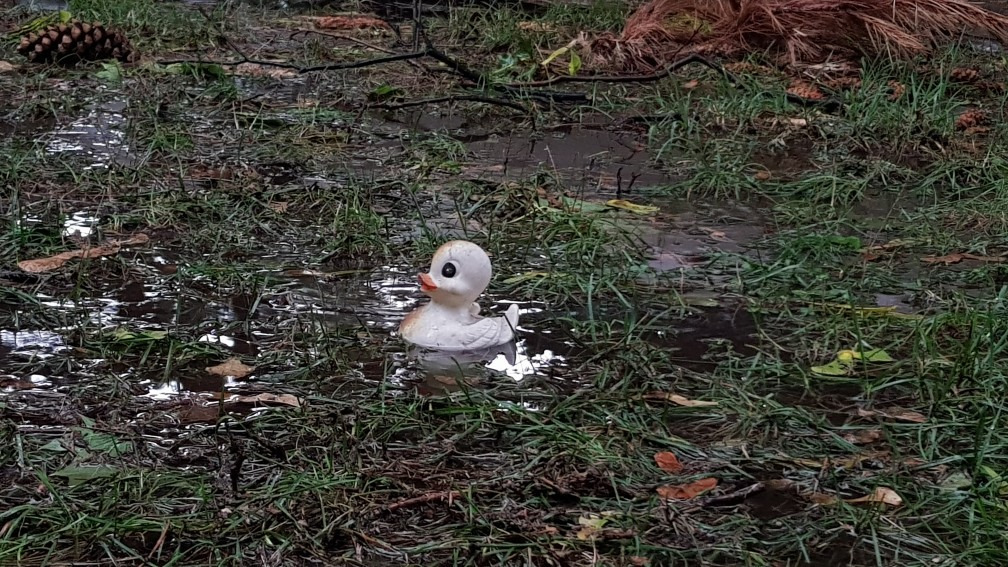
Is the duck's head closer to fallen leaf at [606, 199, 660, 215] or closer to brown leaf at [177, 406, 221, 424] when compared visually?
brown leaf at [177, 406, 221, 424]

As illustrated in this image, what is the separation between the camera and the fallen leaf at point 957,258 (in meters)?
4.41

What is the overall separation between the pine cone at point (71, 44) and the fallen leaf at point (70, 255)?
3.37 meters

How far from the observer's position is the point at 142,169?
504 centimetres

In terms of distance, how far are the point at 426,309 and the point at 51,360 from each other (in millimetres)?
1086

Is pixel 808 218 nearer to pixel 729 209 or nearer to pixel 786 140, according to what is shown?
pixel 729 209

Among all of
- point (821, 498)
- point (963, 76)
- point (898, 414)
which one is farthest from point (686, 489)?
point (963, 76)

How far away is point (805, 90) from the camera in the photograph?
6930mm

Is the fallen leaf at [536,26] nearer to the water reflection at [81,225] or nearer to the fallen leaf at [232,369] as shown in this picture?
the water reflection at [81,225]

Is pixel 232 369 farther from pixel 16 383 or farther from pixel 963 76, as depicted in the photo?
pixel 963 76

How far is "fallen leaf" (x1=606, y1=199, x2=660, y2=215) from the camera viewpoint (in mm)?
4938

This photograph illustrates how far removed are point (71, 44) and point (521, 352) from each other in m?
4.85

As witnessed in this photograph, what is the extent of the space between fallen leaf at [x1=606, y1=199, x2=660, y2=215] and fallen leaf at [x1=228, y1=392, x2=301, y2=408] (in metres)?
2.23

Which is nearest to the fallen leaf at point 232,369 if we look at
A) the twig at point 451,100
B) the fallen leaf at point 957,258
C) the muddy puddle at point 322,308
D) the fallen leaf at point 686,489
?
the muddy puddle at point 322,308

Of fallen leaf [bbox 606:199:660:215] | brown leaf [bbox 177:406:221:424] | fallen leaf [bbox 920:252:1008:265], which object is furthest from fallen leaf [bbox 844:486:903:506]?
fallen leaf [bbox 606:199:660:215]
